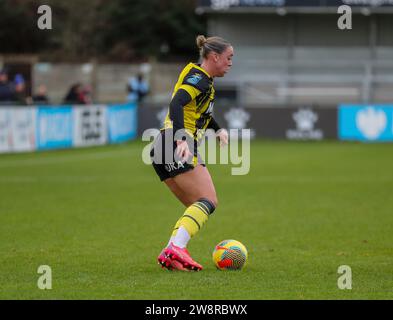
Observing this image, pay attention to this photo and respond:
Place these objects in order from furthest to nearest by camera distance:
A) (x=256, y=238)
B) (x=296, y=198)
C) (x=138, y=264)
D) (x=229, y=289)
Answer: (x=296, y=198) → (x=256, y=238) → (x=138, y=264) → (x=229, y=289)

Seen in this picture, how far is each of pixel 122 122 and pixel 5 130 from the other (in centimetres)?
618

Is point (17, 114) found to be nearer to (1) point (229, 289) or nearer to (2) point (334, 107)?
(2) point (334, 107)

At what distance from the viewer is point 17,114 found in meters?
21.6

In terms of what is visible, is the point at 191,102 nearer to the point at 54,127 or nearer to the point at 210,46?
the point at 210,46

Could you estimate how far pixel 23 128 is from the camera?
22.1 m

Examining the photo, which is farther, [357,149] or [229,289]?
[357,149]

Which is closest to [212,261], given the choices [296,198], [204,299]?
[204,299]

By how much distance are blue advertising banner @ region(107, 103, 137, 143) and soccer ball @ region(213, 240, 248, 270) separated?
18.2 m

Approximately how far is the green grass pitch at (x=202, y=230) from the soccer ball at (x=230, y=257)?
0.10 meters

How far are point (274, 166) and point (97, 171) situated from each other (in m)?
4.14

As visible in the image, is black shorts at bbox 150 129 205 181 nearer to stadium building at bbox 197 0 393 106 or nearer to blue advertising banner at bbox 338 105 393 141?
blue advertising banner at bbox 338 105 393 141

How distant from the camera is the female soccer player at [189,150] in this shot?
7.44 m

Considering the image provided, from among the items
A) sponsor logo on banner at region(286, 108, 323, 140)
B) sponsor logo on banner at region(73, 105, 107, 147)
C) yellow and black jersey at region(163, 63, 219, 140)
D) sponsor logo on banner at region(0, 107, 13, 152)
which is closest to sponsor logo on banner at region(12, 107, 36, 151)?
sponsor logo on banner at region(0, 107, 13, 152)

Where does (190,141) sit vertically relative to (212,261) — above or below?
above
